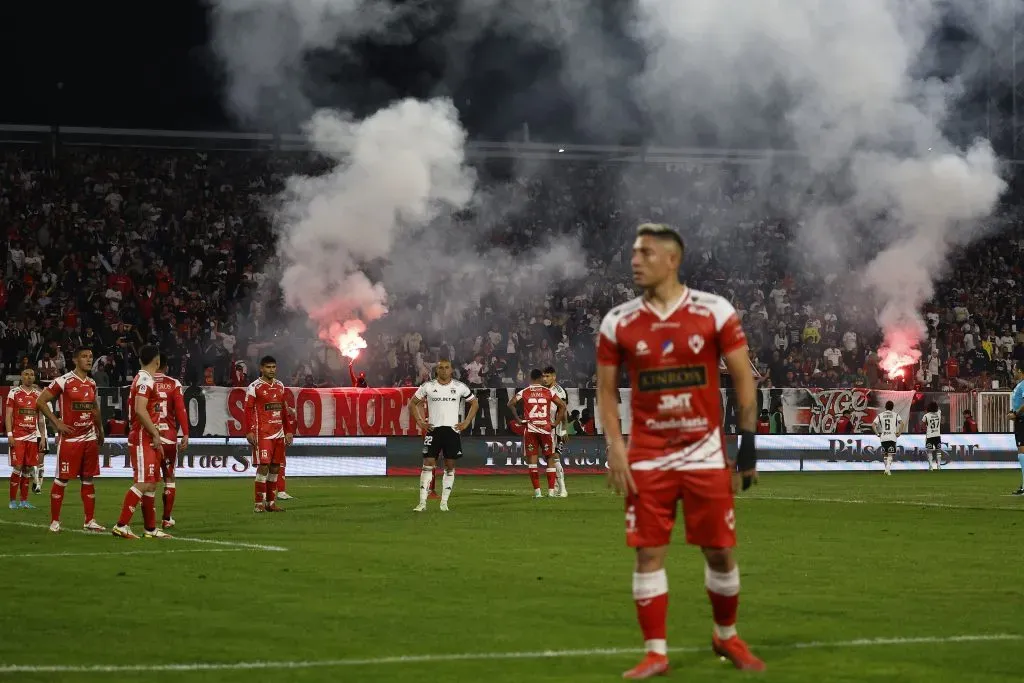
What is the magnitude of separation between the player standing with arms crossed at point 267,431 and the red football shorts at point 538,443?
16.4 ft

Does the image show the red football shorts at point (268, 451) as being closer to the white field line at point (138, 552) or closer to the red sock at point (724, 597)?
the white field line at point (138, 552)

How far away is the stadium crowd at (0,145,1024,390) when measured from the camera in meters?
41.1

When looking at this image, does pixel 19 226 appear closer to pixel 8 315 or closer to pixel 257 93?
pixel 8 315

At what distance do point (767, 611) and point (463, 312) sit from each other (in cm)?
3451

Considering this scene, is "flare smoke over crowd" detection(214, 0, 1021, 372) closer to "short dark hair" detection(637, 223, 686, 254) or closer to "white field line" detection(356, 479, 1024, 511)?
"white field line" detection(356, 479, 1024, 511)

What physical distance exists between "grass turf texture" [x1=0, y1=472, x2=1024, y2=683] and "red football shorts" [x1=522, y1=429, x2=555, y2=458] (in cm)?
458

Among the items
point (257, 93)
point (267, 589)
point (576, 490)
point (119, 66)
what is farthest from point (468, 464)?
point (267, 589)

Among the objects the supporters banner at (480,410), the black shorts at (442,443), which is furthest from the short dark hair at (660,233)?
the supporters banner at (480,410)

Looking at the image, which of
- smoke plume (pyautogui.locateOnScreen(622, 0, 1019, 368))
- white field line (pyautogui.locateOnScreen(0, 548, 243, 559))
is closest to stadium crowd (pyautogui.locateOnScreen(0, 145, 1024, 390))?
smoke plume (pyautogui.locateOnScreen(622, 0, 1019, 368))

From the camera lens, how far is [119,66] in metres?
50.2

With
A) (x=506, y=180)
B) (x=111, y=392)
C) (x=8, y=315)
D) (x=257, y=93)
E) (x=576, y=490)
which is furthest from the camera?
(x=506, y=180)

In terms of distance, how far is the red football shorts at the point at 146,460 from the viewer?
18047mm

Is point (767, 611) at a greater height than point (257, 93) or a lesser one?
lesser

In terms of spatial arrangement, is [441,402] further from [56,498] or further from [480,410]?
[480,410]
